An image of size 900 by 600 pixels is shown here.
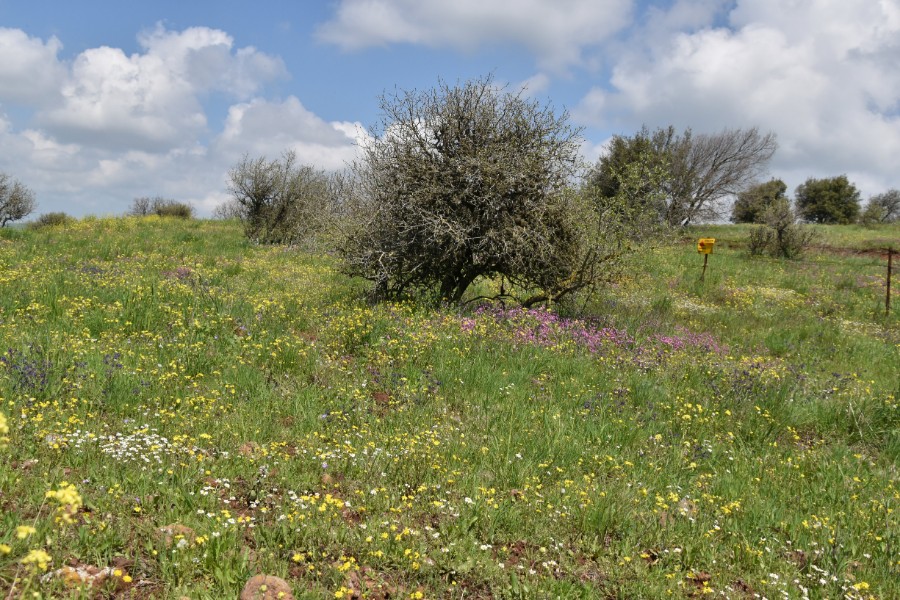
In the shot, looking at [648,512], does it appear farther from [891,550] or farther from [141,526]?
[141,526]

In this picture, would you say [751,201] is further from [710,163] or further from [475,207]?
[475,207]

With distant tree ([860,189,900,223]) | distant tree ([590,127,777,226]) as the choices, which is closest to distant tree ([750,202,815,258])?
distant tree ([590,127,777,226])

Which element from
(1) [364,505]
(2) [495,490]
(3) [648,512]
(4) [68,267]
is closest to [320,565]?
(1) [364,505]

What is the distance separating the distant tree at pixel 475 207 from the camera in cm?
1095

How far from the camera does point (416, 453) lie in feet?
17.6

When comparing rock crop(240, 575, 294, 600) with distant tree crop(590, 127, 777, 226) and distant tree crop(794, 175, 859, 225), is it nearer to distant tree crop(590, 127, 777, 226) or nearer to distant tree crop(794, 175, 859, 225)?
distant tree crop(590, 127, 777, 226)

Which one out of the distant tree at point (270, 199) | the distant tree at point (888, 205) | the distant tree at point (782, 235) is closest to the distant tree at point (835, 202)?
the distant tree at point (888, 205)

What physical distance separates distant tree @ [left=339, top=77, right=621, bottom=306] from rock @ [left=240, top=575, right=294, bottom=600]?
774 centimetres

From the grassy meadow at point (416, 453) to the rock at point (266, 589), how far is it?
15 centimetres

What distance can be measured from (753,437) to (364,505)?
17.5ft

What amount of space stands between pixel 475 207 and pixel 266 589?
28.4 ft

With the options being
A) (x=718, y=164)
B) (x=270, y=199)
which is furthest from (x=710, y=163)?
(x=270, y=199)

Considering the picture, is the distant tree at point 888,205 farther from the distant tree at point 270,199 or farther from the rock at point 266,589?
the rock at point 266,589

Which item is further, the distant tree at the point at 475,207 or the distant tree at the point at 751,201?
the distant tree at the point at 751,201
